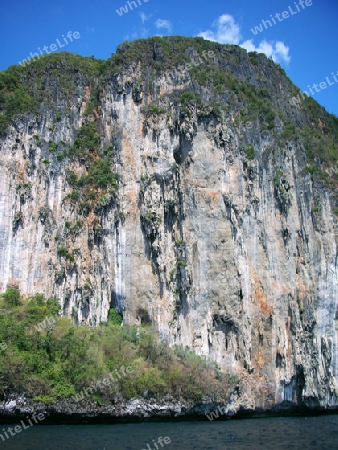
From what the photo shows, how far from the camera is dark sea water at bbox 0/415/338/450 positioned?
2508 centimetres

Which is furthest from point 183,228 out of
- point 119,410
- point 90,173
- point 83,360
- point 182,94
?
point 119,410

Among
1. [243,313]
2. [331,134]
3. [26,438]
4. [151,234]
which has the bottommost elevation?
[26,438]

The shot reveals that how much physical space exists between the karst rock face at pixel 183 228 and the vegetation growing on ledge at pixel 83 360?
3.28m

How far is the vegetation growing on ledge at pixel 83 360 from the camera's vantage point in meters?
32.3

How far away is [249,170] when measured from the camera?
46125 millimetres

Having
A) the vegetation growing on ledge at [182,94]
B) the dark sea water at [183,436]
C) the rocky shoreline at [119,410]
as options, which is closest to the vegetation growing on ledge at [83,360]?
the rocky shoreline at [119,410]

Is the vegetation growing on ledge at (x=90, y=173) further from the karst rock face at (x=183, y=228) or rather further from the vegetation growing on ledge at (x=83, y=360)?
the vegetation growing on ledge at (x=83, y=360)

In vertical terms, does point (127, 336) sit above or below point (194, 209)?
below

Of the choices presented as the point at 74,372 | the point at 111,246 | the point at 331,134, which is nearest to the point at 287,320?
the point at 111,246

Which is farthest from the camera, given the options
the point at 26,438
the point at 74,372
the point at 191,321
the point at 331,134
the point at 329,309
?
the point at 331,134

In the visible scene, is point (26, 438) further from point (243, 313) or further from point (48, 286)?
point (243, 313)

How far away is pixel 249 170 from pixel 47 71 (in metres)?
18.8

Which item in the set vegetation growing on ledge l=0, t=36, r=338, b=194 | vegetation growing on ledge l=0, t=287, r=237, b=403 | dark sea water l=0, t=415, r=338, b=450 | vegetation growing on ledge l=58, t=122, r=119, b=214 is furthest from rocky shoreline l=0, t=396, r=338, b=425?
vegetation growing on ledge l=0, t=36, r=338, b=194

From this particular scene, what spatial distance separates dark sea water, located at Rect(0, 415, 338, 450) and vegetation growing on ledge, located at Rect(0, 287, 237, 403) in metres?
2.10
